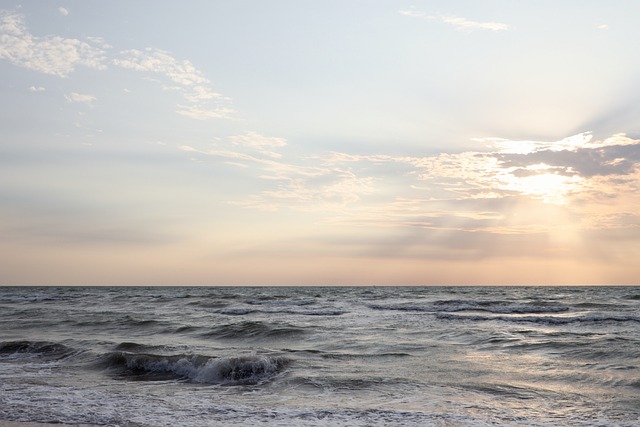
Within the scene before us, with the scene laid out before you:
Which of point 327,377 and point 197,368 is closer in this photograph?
point 327,377

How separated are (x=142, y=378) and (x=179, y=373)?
1.13 meters

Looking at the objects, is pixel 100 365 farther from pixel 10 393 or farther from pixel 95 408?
pixel 95 408

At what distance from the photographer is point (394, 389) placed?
13172 mm

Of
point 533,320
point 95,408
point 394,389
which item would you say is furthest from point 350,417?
point 533,320

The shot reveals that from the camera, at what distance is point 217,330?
26594 mm

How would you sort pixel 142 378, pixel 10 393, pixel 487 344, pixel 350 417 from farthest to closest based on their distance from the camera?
pixel 487 344, pixel 142 378, pixel 10 393, pixel 350 417

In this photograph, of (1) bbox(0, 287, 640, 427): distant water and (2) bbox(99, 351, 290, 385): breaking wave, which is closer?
(1) bbox(0, 287, 640, 427): distant water

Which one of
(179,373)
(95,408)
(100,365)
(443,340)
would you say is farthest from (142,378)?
(443,340)

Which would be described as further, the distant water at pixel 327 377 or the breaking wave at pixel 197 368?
the breaking wave at pixel 197 368

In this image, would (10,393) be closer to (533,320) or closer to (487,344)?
(487,344)

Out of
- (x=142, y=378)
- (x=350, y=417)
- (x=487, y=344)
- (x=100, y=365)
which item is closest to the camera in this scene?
(x=350, y=417)

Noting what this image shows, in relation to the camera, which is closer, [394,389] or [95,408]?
[95,408]

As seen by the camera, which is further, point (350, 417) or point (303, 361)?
point (303, 361)

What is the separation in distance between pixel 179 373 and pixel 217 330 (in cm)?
1072
